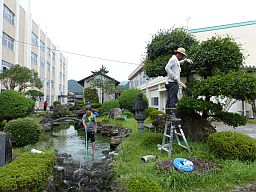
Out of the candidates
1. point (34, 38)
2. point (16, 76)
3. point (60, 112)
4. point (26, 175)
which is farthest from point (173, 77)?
point (34, 38)

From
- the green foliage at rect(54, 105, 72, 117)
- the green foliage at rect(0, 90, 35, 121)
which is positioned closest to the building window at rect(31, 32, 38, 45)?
the green foliage at rect(54, 105, 72, 117)

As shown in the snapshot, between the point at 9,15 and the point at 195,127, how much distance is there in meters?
23.3

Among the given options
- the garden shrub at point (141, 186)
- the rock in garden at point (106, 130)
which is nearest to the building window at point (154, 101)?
the rock in garden at point (106, 130)

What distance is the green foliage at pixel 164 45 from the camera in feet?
26.3

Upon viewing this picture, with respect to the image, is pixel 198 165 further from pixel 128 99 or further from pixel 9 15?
pixel 9 15

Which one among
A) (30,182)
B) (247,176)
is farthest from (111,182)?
(247,176)

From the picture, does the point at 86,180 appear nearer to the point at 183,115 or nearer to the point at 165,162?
the point at 165,162

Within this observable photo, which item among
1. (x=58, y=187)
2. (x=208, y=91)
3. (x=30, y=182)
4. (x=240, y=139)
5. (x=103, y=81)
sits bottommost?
(x=58, y=187)

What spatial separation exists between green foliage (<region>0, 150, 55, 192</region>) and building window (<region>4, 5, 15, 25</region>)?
22.8 meters

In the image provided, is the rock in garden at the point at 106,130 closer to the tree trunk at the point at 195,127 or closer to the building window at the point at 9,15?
the tree trunk at the point at 195,127

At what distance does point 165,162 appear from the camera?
17.1 ft

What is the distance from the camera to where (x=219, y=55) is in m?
6.84

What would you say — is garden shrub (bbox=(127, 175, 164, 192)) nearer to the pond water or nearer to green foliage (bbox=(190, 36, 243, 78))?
the pond water

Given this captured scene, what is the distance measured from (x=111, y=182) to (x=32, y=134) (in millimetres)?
5314
